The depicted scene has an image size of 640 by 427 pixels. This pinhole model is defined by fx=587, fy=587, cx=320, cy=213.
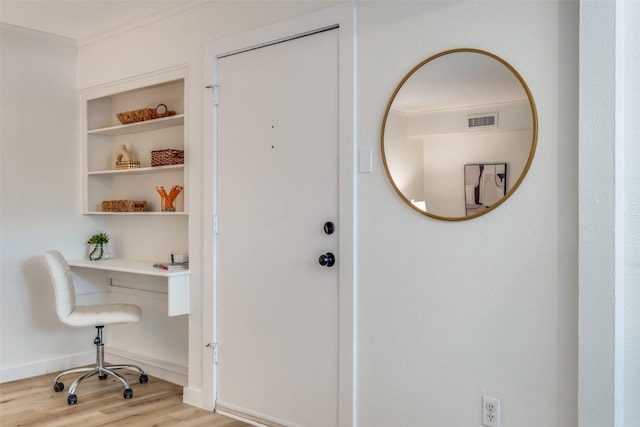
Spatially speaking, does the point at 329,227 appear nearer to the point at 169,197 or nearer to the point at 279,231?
the point at 279,231

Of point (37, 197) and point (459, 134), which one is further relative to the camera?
point (37, 197)

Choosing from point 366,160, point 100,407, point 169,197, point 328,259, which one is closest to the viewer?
point 366,160

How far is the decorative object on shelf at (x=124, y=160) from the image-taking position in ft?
13.5

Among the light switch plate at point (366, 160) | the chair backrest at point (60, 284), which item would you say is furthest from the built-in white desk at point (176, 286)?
the light switch plate at point (366, 160)

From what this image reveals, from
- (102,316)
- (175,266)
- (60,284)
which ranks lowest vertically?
(102,316)

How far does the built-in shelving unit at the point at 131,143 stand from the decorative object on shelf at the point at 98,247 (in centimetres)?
19

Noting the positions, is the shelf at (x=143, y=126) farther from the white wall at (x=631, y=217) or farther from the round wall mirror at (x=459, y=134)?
the white wall at (x=631, y=217)

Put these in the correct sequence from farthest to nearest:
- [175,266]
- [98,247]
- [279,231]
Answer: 1. [98,247]
2. [175,266]
3. [279,231]

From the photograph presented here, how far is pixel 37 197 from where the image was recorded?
4.20 m

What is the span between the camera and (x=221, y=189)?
3396 millimetres

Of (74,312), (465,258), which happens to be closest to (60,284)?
(74,312)

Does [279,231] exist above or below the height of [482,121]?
below

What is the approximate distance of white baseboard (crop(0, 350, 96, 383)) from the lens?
400 centimetres

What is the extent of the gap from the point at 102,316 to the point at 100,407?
0.55m
